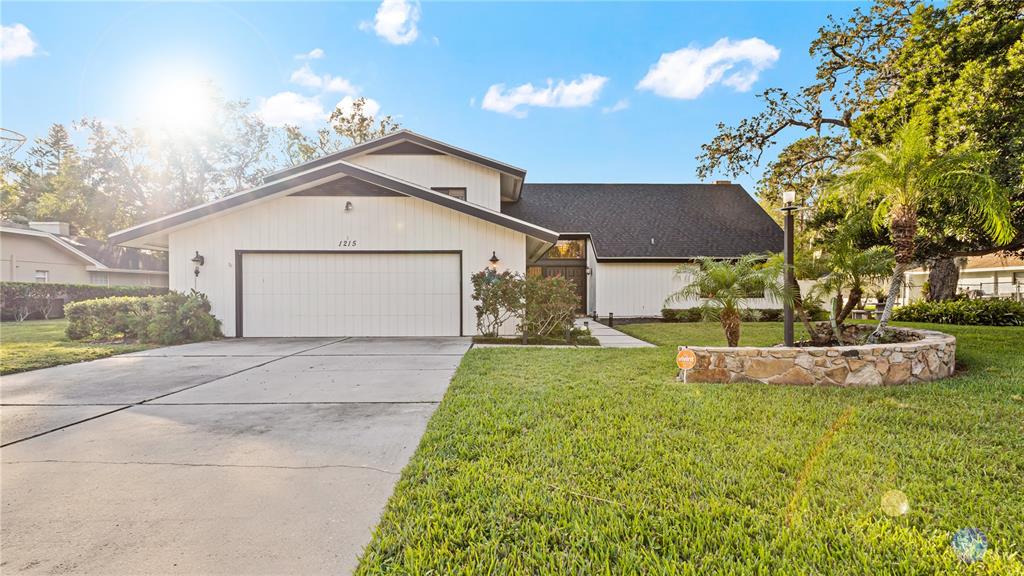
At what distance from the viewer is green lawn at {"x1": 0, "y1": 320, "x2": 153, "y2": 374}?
19.9 ft

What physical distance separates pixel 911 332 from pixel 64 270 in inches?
1200

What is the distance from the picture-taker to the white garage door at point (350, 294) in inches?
376

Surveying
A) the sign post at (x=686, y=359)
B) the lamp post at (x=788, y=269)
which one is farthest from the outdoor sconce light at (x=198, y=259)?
the lamp post at (x=788, y=269)

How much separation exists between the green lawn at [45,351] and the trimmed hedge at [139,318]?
0.41 m

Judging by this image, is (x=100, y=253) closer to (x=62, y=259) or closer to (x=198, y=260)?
(x=62, y=259)

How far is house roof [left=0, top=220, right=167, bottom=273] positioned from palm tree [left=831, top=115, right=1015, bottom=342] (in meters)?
24.7

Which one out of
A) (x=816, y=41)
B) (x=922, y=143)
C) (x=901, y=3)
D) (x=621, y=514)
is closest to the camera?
(x=621, y=514)

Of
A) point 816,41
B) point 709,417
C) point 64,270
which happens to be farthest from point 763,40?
point 64,270

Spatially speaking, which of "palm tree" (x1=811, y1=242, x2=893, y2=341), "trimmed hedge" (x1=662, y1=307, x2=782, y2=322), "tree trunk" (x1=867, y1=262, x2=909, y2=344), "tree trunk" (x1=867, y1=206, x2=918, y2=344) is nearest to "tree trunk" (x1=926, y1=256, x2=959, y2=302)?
"trimmed hedge" (x1=662, y1=307, x2=782, y2=322)

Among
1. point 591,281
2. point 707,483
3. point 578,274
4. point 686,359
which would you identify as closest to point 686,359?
point 686,359

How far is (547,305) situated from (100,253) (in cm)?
2565

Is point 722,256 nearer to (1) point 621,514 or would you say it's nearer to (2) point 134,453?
(1) point 621,514

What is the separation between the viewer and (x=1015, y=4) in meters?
6.62

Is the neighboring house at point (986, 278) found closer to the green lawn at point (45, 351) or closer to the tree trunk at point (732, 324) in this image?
the tree trunk at point (732, 324)
